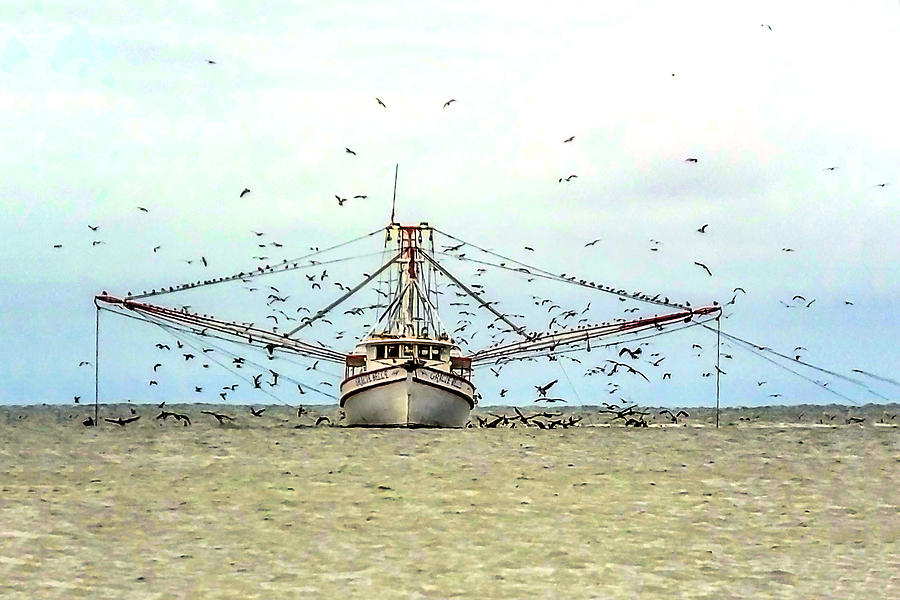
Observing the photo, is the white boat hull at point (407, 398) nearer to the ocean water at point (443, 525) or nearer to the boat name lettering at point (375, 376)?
the boat name lettering at point (375, 376)

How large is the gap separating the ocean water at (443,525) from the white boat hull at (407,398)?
365 inches

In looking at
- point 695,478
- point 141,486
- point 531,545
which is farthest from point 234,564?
point 695,478

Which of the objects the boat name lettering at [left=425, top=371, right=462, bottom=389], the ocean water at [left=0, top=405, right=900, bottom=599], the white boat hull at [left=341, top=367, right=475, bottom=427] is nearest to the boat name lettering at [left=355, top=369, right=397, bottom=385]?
the white boat hull at [left=341, top=367, right=475, bottom=427]

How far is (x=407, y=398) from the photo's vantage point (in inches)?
2936

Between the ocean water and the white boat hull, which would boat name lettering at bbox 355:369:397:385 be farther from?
the ocean water

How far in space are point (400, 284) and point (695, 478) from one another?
3562 centimetres

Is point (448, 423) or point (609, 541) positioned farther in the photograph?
point (448, 423)

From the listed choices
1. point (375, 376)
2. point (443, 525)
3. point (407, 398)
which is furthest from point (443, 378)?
point (443, 525)

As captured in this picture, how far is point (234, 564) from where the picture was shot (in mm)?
29047

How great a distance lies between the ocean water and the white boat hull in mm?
9269

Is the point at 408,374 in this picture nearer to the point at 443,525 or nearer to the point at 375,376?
the point at 375,376

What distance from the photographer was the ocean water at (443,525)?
2716 centimetres

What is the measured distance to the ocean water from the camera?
2716cm

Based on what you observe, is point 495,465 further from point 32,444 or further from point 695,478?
point 32,444
